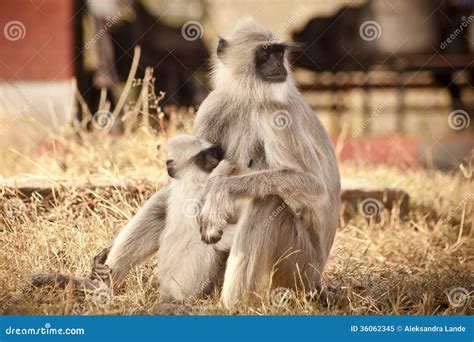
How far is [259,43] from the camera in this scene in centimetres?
417

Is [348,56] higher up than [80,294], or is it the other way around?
[348,56]

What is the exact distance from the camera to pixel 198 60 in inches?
435

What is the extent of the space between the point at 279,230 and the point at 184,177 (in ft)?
1.91

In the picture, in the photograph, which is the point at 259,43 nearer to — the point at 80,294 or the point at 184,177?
the point at 184,177

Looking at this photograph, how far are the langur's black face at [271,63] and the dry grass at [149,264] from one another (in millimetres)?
1118

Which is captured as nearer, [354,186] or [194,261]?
[194,261]

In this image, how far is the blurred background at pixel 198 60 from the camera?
8148mm

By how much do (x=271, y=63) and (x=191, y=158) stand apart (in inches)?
25.6

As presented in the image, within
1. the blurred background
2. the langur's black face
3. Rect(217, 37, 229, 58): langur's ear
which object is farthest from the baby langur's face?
the blurred background

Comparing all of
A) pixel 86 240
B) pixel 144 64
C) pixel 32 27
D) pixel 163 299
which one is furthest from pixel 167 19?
pixel 163 299

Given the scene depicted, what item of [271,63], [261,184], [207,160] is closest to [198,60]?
[271,63]

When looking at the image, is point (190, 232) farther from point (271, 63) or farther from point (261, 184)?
point (271, 63)

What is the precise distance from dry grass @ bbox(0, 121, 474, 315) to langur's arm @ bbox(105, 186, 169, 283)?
15cm

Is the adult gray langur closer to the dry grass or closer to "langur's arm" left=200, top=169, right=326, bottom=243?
"langur's arm" left=200, top=169, right=326, bottom=243
